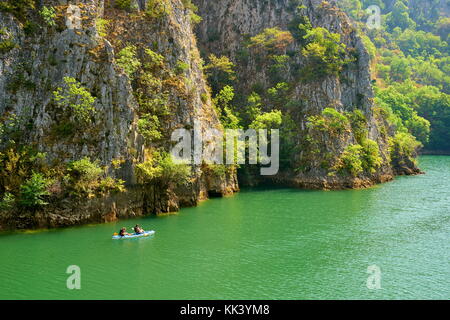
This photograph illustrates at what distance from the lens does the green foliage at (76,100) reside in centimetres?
3912

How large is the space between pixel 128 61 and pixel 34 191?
17019 mm

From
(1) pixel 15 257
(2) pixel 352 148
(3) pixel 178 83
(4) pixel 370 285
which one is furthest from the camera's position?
(2) pixel 352 148

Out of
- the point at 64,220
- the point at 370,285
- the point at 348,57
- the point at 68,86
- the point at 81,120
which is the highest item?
the point at 348,57

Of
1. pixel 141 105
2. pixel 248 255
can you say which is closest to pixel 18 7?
pixel 141 105

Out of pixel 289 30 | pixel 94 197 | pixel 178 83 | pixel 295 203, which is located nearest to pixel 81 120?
pixel 94 197

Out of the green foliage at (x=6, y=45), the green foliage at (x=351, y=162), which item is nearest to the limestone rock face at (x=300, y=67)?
the green foliage at (x=351, y=162)

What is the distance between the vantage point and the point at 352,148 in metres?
61.8

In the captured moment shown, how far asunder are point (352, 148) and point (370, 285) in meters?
37.6

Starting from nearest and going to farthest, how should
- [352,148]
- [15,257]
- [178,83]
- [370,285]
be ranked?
[370,285]
[15,257]
[178,83]
[352,148]

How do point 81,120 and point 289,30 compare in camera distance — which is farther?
point 289,30

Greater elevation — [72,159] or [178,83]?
[178,83]

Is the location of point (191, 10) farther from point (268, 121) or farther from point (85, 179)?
point (85, 179)

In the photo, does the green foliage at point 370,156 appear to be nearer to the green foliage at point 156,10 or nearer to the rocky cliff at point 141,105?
the rocky cliff at point 141,105

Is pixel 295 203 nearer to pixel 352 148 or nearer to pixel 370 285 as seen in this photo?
pixel 352 148
